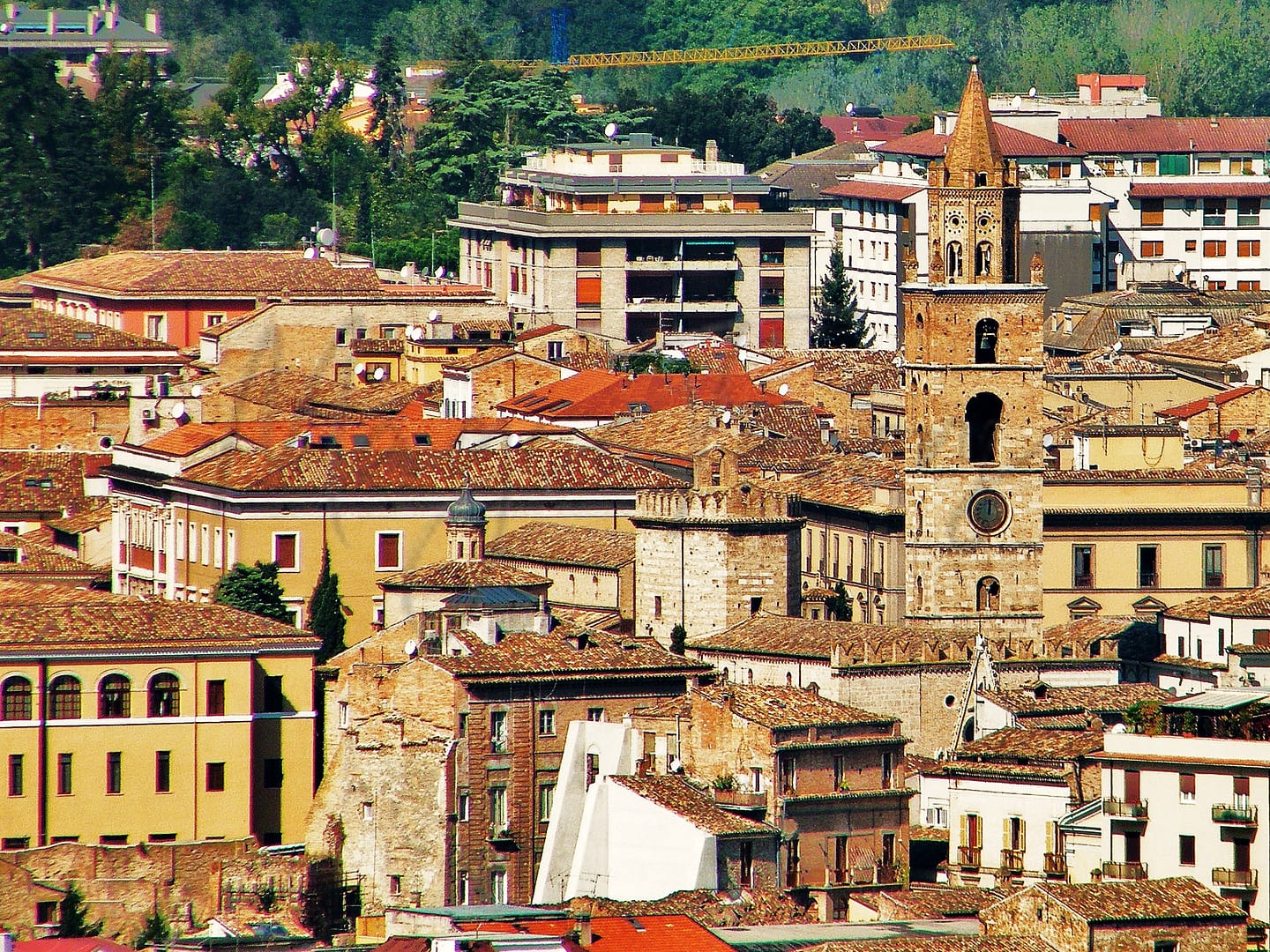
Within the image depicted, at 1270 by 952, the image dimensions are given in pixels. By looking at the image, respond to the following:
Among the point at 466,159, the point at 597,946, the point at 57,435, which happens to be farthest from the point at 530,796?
the point at 466,159

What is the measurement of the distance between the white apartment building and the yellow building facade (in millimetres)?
19103

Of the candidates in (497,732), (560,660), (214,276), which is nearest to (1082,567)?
(560,660)

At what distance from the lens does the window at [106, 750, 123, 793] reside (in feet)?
244

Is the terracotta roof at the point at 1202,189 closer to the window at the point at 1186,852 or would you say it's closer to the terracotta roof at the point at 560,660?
the terracotta roof at the point at 560,660

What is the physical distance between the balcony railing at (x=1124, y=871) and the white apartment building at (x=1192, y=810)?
0.01 meters

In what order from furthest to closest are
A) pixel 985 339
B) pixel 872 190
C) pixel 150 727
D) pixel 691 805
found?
pixel 872 190, pixel 985 339, pixel 150 727, pixel 691 805

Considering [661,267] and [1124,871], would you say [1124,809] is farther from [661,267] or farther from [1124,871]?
[661,267]

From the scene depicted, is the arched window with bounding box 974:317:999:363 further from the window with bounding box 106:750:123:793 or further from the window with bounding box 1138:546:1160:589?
the window with bounding box 106:750:123:793

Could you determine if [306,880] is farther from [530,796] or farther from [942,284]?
[942,284]

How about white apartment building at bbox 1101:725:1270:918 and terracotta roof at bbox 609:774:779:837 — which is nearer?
white apartment building at bbox 1101:725:1270:918

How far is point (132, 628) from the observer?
249 ft

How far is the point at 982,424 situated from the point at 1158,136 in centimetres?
8634

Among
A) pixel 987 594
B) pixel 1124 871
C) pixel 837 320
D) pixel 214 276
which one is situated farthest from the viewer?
pixel 837 320

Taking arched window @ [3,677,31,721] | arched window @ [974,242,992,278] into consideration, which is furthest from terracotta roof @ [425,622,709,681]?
arched window @ [974,242,992,278]
